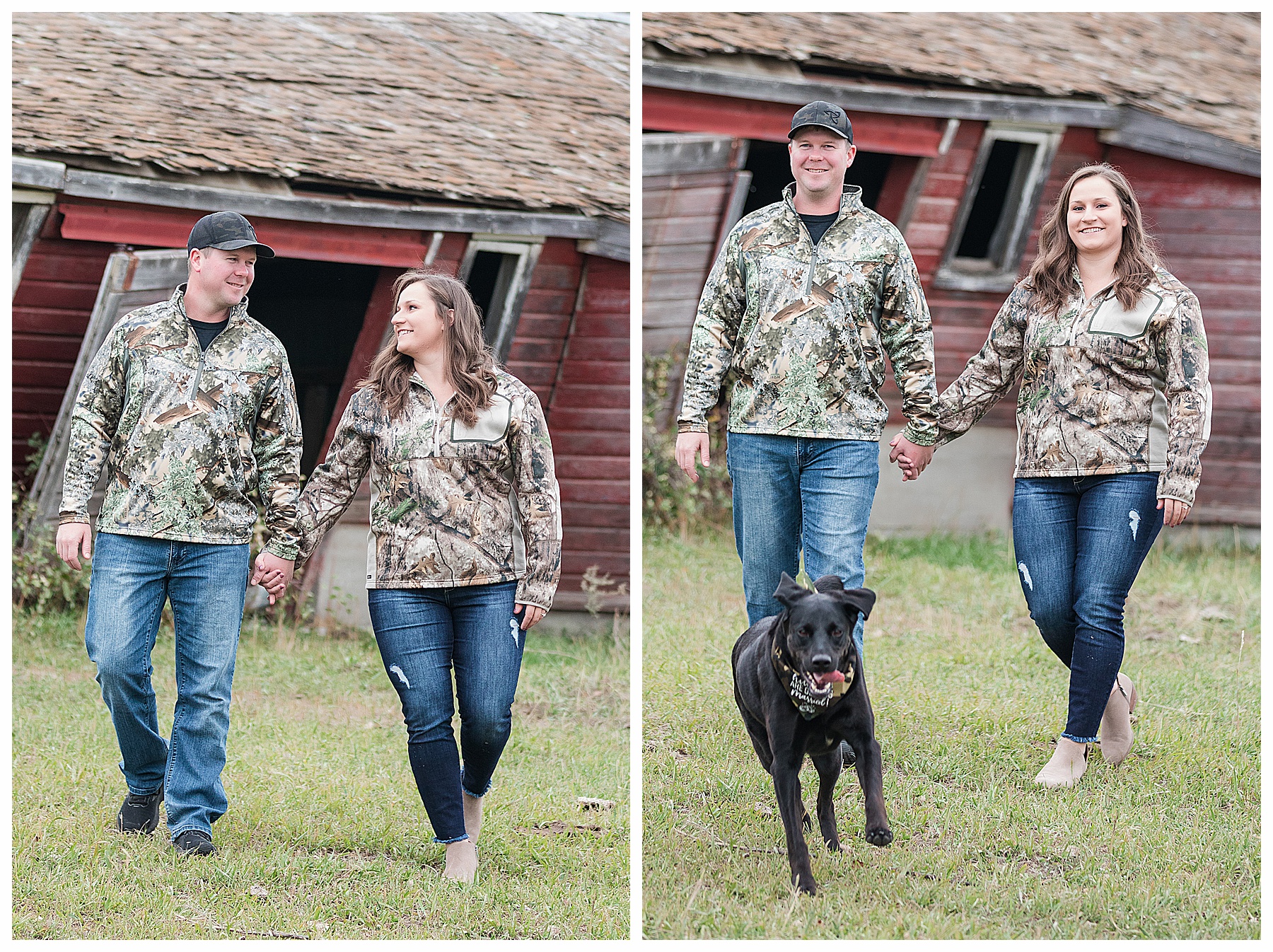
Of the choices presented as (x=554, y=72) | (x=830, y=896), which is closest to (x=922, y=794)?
(x=830, y=896)

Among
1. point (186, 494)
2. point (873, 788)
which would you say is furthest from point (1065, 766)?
point (186, 494)

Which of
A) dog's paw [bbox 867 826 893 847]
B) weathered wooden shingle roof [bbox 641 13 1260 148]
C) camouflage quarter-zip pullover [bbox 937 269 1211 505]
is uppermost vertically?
weathered wooden shingle roof [bbox 641 13 1260 148]

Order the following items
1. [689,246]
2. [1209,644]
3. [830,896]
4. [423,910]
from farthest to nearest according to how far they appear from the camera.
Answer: [689,246]
[1209,644]
[423,910]
[830,896]

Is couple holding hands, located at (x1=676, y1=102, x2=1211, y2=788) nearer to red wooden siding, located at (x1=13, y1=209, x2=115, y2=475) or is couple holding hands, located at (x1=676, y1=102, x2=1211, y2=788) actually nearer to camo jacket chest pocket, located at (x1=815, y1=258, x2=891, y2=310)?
camo jacket chest pocket, located at (x1=815, y1=258, x2=891, y2=310)

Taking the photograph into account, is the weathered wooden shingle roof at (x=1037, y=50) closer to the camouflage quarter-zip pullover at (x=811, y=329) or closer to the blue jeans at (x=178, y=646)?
the camouflage quarter-zip pullover at (x=811, y=329)

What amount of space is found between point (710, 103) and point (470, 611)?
16.0 ft

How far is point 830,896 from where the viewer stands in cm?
305

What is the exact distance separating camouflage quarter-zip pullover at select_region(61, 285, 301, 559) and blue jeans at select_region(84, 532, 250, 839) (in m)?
0.08

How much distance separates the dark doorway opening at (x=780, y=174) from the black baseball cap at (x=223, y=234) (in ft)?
18.9

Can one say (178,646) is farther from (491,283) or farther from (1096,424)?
(491,283)

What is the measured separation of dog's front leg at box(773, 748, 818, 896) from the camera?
3.05 m

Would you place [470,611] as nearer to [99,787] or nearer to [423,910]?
[423,910]

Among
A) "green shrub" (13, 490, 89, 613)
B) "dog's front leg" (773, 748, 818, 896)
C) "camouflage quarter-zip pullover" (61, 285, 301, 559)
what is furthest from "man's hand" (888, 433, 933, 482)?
"green shrub" (13, 490, 89, 613)

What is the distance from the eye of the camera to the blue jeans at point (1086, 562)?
3.65 meters
